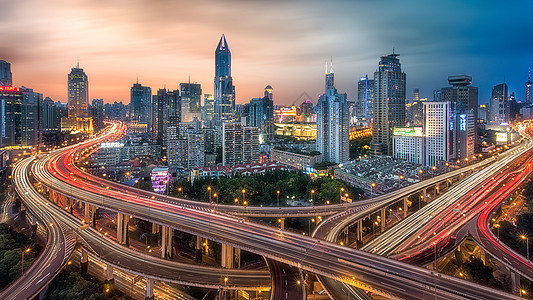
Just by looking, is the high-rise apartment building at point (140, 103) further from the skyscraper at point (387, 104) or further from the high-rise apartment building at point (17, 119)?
the skyscraper at point (387, 104)

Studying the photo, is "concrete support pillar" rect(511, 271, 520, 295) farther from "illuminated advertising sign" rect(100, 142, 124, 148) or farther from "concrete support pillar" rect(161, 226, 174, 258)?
"illuminated advertising sign" rect(100, 142, 124, 148)

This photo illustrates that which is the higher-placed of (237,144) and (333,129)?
(333,129)

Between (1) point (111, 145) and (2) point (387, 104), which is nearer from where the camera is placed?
(1) point (111, 145)

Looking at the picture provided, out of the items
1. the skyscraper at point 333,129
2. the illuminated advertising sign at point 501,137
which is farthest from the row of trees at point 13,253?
the illuminated advertising sign at point 501,137

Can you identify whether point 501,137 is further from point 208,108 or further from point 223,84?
point 208,108

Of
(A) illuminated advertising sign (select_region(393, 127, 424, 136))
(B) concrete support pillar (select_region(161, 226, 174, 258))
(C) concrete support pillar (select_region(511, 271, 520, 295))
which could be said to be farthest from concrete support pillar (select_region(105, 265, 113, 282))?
(A) illuminated advertising sign (select_region(393, 127, 424, 136))

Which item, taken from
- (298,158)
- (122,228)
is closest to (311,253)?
(122,228)

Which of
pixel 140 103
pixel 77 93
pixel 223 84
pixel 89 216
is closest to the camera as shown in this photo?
pixel 89 216
